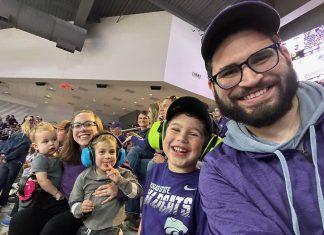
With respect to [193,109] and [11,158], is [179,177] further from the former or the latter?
[11,158]

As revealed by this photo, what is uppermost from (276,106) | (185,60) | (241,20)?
(185,60)

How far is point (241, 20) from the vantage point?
1.00 metres

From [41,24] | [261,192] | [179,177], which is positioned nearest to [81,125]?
[179,177]

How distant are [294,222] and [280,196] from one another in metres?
0.08

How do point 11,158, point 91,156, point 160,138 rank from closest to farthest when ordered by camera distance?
point 91,156, point 160,138, point 11,158

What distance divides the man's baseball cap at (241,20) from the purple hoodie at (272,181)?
257 mm

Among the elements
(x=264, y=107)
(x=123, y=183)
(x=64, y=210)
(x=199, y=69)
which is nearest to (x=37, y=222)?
(x=64, y=210)

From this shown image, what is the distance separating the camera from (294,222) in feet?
2.39

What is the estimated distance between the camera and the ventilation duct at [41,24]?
7.65 metres

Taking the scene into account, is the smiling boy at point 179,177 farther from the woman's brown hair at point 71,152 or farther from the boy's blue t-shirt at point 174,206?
the woman's brown hair at point 71,152

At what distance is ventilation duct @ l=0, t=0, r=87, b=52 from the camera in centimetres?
765

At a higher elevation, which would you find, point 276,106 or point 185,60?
point 185,60

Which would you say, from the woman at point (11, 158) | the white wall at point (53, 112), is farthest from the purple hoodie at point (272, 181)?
the white wall at point (53, 112)

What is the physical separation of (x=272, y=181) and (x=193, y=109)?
26.0 inches
